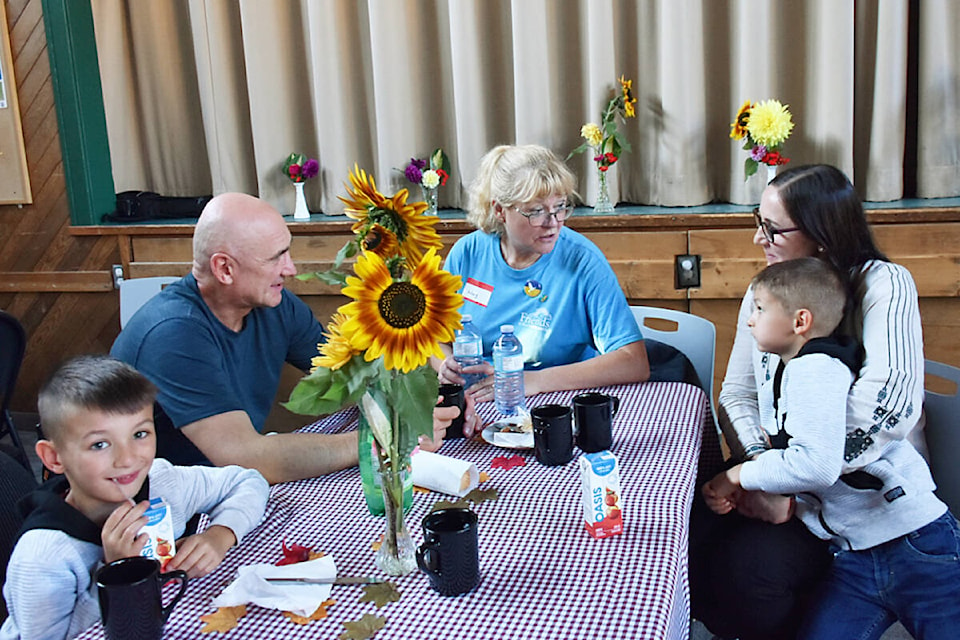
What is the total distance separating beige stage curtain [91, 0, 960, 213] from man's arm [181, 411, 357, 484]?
209 centimetres

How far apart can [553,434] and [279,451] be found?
489 mm

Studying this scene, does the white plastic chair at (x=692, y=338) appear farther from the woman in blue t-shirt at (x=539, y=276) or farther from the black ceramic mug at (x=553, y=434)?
the black ceramic mug at (x=553, y=434)

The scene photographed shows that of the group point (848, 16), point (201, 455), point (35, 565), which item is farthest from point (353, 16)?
point (35, 565)

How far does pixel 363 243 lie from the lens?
1.03m

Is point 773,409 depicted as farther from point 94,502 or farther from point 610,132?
point 610,132

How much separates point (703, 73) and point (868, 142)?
65 centimetres

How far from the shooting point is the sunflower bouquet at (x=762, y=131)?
2891 millimetres

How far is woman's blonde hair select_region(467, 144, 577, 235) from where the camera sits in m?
2.18

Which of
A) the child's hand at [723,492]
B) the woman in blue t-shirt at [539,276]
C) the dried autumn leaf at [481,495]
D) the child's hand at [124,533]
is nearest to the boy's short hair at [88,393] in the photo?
the child's hand at [124,533]

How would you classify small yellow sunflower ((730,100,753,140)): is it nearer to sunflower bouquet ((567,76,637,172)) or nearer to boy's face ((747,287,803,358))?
sunflower bouquet ((567,76,637,172))

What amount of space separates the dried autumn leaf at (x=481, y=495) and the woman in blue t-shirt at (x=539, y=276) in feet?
2.28

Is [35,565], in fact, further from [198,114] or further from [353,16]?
[198,114]

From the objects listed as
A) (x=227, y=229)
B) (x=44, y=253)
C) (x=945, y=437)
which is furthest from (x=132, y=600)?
(x=44, y=253)

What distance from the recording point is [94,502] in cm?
123
